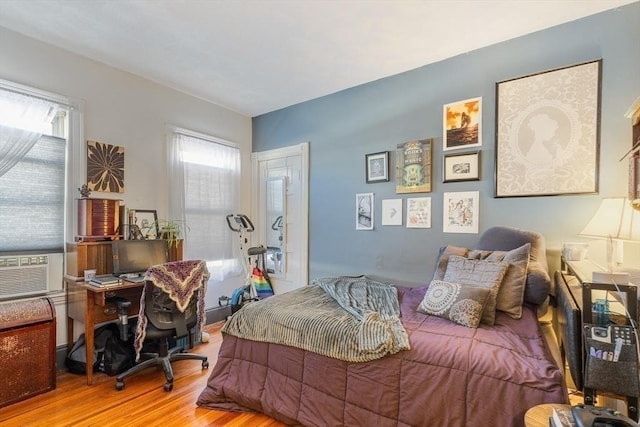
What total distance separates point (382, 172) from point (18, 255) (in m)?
3.25

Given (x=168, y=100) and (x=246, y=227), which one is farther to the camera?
(x=246, y=227)

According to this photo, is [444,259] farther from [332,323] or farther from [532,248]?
[332,323]

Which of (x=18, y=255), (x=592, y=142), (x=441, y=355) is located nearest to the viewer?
(x=441, y=355)

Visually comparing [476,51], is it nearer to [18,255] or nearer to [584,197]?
[584,197]

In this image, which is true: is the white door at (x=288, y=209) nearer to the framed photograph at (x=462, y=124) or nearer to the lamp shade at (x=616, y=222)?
the framed photograph at (x=462, y=124)

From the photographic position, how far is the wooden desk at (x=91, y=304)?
7.89 feet

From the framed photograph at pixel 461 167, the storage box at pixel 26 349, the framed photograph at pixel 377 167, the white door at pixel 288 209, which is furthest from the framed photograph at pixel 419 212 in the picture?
the storage box at pixel 26 349

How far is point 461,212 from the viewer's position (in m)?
2.83

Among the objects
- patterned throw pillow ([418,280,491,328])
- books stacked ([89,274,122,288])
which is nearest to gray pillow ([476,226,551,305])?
patterned throw pillow ([418,280,491,328])

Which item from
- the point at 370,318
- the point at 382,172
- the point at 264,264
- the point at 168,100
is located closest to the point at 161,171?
the point at 168,100

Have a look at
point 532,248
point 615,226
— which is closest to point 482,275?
point 532,248

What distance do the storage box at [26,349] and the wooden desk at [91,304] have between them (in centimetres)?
20

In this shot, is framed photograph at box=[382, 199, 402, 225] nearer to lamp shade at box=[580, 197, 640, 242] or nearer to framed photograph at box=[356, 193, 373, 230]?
framed photograph at box=[356, 193, 373, 230]

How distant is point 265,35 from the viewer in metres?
2.50
